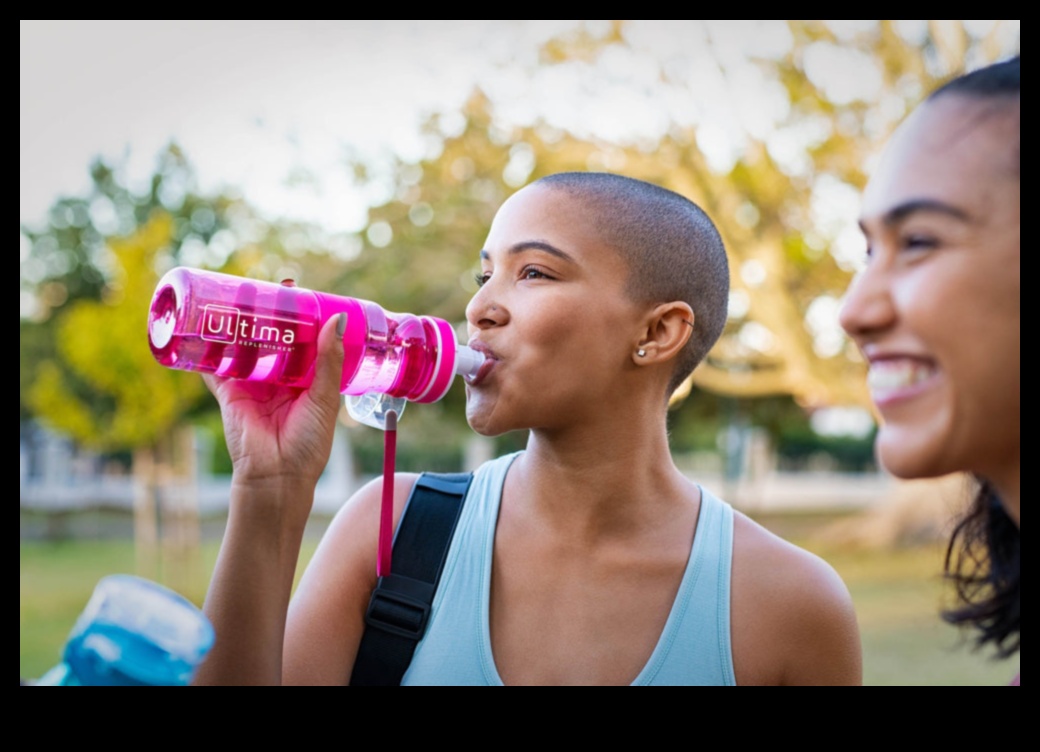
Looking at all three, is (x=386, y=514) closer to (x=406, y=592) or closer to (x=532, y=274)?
(x=406, y=592)

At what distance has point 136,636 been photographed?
3.80 feet

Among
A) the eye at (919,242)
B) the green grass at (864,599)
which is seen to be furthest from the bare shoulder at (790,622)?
the green grass at (864,599)

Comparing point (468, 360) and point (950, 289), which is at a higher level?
point (468, 360)

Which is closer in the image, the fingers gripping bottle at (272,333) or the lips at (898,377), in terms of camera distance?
the lips at (898,377)

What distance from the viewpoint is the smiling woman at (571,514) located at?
196 centimetres

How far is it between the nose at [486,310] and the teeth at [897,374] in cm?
98

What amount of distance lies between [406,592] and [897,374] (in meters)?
1.20

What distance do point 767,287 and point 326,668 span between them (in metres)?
12.0

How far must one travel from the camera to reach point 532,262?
217 centimetres

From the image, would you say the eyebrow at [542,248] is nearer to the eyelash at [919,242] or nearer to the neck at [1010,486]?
the eyelash at [919,242]

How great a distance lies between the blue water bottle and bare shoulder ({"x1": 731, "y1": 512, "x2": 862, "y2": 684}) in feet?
4.04

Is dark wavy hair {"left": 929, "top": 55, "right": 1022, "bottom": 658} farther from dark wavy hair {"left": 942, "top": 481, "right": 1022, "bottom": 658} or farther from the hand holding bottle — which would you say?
the hand holding bottle

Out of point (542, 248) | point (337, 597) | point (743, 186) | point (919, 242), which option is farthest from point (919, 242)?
point (743, 186)

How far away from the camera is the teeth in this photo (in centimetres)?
125
